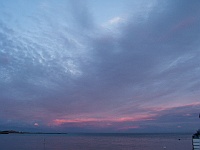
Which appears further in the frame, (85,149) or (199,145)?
(85,149)

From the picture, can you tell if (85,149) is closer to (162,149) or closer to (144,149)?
(144,149)

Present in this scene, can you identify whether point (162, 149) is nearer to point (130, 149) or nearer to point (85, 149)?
point (130, 149)

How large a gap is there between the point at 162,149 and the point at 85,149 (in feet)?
102

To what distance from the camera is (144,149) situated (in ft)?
328

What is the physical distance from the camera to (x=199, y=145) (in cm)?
2409

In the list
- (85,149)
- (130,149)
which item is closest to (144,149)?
(130,149)

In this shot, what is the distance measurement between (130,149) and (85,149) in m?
17.9

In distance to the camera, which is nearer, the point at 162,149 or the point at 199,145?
the point at 199,145

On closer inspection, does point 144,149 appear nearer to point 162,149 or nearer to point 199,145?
point 162,149

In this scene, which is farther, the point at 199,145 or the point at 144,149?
the point at 144,149

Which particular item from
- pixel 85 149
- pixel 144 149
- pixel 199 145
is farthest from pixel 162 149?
pixel 199 145

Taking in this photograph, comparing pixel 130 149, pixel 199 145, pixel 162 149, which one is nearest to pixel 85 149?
pixel 130 149

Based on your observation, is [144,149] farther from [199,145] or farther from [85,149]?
[199,145]

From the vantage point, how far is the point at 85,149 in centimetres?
9944
